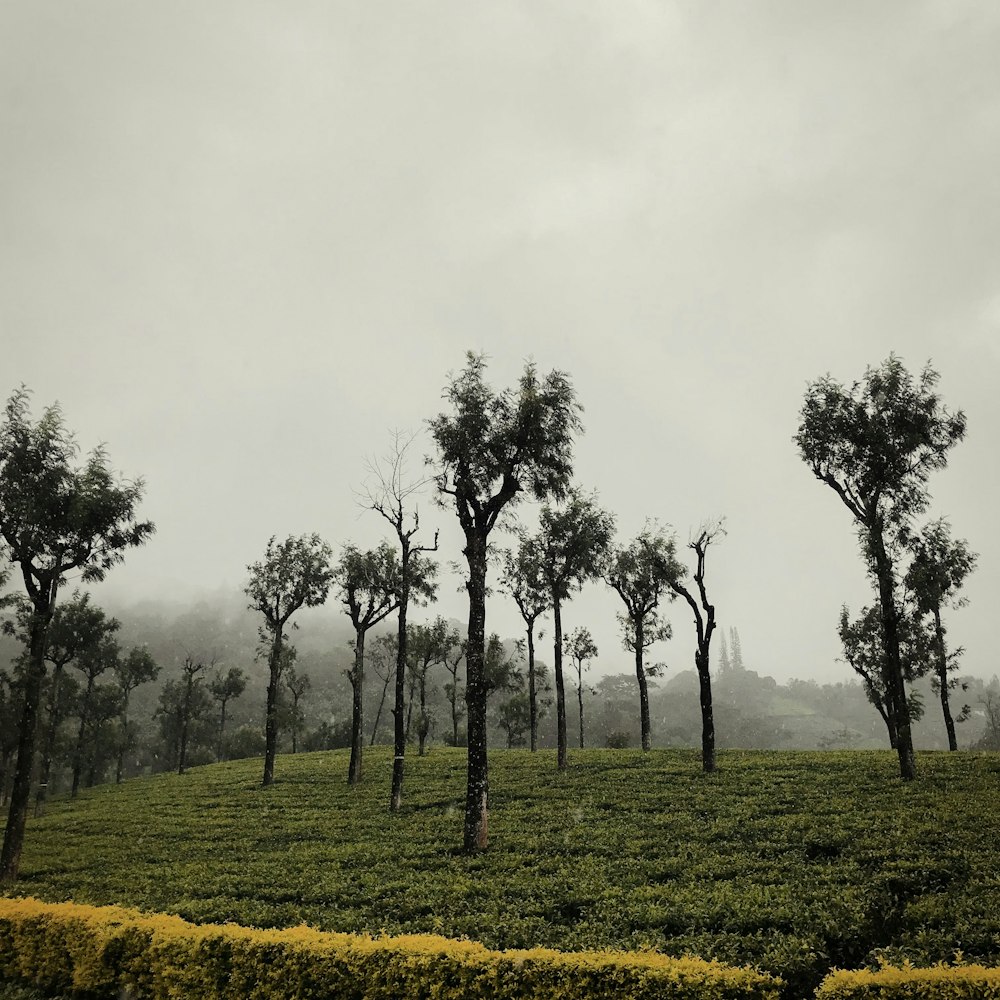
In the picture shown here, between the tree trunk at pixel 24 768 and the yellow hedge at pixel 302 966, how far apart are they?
30.5ft

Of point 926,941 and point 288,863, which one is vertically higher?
point 926,941

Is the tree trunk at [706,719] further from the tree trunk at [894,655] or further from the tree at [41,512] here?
the tree at [41,512]

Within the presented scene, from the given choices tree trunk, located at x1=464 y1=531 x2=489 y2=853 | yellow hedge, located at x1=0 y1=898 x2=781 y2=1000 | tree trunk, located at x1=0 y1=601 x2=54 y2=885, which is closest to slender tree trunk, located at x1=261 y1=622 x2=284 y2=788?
tree trunk, located at x1=0 y1=601 x2=54 y2=885

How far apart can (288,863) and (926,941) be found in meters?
18.2

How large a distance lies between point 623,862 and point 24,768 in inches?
841

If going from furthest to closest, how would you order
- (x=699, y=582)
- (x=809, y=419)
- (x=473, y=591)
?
1. (x=699, y=582)
2. (x=809, y=419)
3. (x=473, y=591)

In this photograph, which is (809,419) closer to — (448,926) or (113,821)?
(448,926)

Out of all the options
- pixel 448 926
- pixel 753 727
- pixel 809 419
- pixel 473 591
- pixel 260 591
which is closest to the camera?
pixel 448 926

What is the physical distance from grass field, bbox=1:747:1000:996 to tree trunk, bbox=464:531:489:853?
3.07 feet

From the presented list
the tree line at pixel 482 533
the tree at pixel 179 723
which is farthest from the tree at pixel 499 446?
the tree at pixel 179 723

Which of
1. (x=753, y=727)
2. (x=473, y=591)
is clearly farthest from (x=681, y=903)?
(x=753, y=727)

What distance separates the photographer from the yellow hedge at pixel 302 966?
373 inches

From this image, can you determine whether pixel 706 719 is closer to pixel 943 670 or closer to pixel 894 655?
pixel 894 655

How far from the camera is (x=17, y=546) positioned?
78.2 feet
